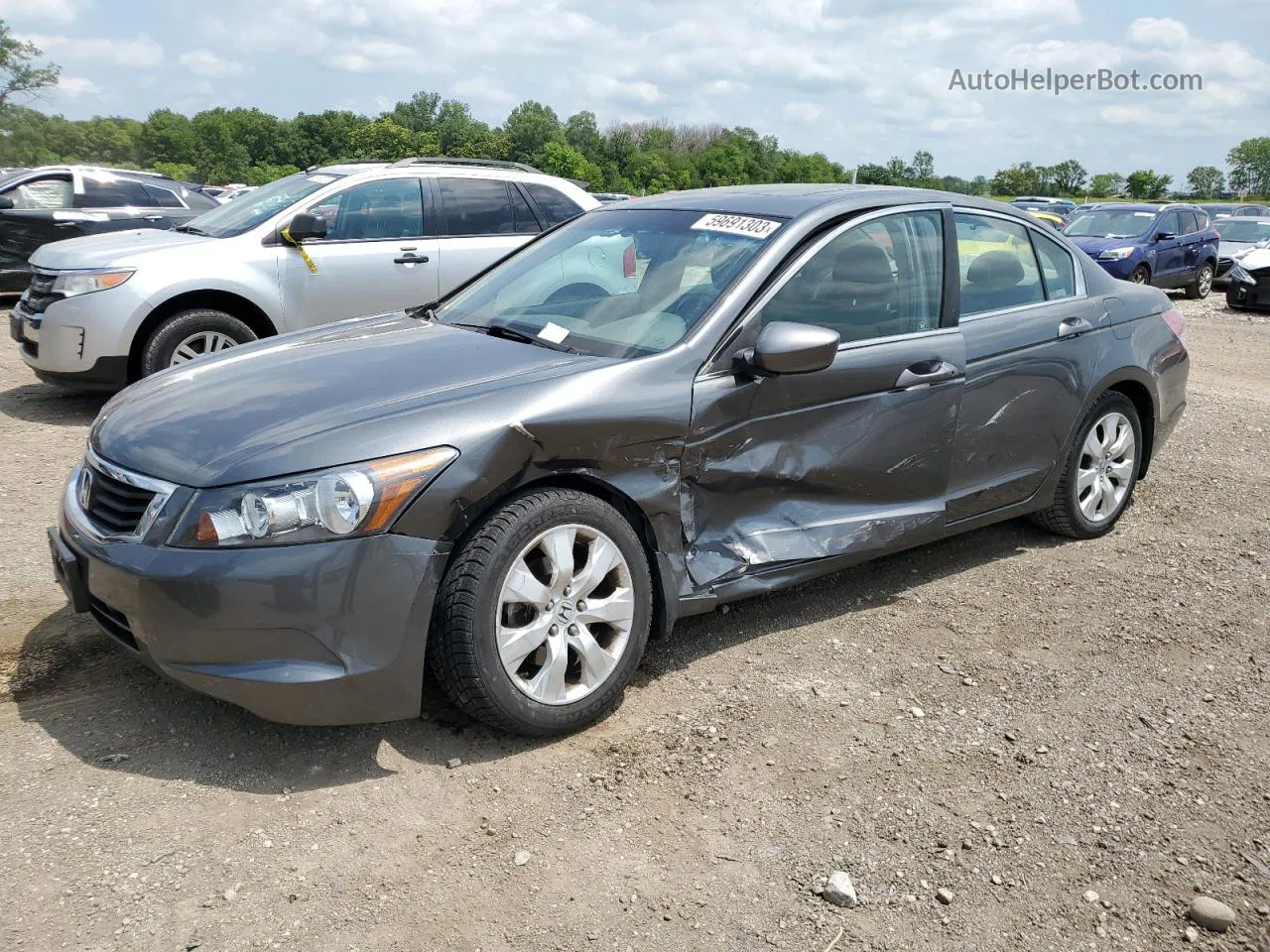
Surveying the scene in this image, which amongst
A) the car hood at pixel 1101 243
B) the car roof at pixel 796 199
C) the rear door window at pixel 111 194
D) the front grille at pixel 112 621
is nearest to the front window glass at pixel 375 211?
the car roof at pixel 796 199

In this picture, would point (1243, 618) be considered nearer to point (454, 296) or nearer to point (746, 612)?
point (746, 612)

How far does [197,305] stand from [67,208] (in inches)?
231

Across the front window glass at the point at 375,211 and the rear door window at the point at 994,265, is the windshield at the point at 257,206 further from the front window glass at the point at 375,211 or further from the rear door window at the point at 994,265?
the rear door window at the point at 994,265

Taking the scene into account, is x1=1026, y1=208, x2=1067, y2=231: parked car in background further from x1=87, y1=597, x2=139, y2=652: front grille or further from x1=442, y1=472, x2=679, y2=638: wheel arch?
x1=87, y1=597, x2=139, y2=652: front grille

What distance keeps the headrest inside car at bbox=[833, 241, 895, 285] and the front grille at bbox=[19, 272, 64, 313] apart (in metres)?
5.61

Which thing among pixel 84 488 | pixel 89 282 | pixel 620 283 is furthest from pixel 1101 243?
pixel 84 488

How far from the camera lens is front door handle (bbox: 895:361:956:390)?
13.8 ft

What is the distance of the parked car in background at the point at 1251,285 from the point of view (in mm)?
16359

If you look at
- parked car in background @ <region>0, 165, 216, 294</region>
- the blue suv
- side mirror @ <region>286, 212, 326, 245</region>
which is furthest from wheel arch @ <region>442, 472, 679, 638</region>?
the blue suv

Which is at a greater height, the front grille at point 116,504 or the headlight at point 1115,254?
the headlight at point 1115,254

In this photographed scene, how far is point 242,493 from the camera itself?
2.98 m

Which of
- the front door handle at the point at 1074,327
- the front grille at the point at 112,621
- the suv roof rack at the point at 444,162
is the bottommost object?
the front grille at the point at 112,621

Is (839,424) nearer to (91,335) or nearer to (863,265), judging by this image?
(863,265)

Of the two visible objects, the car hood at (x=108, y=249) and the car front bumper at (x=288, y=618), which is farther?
the car hood at (x=108, y=249)
